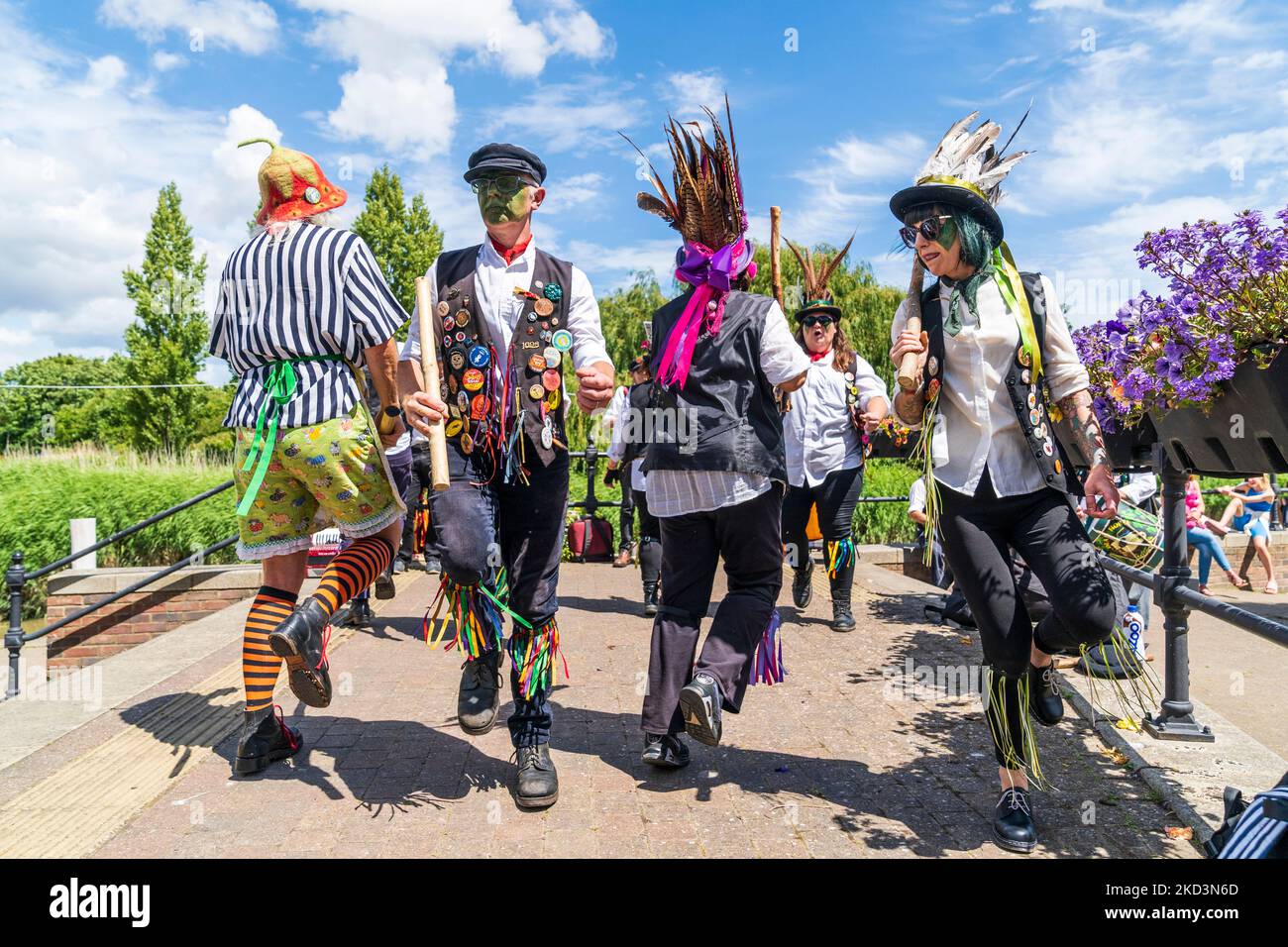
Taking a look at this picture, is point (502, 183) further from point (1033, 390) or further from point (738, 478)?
point (1033, 390)

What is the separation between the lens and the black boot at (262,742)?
133 inches

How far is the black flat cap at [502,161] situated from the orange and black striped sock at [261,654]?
1.72m

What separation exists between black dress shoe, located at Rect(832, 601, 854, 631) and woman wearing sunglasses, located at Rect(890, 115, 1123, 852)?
10.8 feet

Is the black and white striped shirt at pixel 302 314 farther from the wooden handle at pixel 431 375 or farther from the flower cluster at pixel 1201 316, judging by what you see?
the flower cluster at pixel 1201 316

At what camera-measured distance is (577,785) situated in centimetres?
336

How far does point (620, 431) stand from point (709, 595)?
398 cm

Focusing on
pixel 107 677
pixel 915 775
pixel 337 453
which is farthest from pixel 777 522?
pixel 107 677

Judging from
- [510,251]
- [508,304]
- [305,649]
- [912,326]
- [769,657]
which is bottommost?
[769,657]

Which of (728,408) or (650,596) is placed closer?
(728,408)

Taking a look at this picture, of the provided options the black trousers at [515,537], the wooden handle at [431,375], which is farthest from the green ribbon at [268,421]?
the black trousers at [515,537]

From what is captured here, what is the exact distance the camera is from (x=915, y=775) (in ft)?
11.4

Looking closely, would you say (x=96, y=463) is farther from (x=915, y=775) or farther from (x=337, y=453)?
(x=915, y=775)

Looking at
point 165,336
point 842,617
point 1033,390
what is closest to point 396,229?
point 165,336

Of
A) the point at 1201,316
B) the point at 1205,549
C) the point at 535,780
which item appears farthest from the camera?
the point at 1205,549
